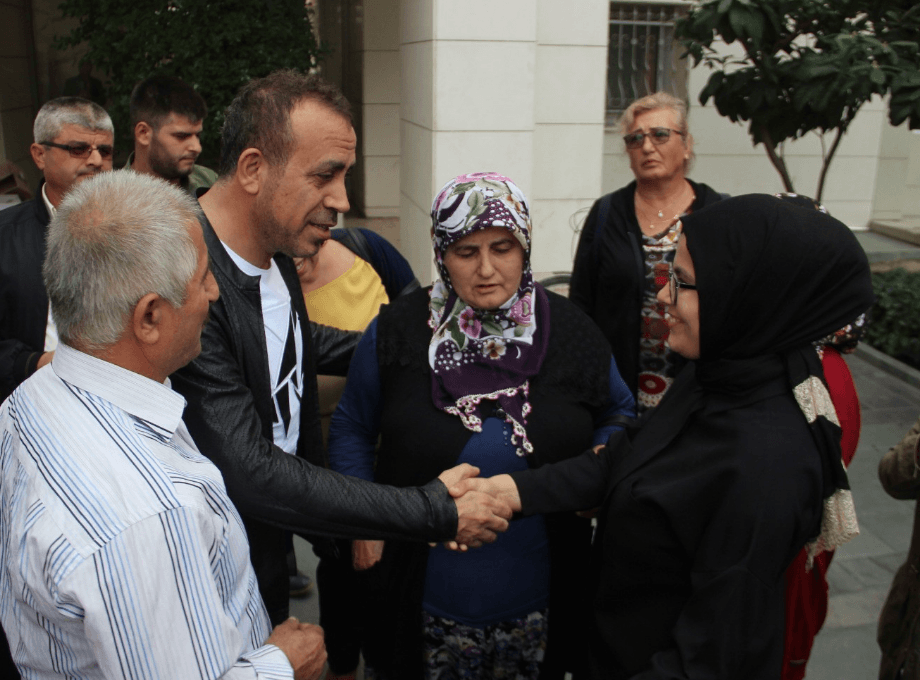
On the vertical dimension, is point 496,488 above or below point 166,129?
below

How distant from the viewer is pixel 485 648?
2311 mm

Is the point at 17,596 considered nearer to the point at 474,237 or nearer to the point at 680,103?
the point at 474,237

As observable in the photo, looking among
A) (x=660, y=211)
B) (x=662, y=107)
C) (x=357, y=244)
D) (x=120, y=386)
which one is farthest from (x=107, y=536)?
(x=662, y=107)

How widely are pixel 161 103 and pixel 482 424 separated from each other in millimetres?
3107

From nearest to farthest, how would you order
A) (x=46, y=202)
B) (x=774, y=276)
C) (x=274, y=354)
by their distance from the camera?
(x=774, y=276) → (x=274, y=354) → (x=46, y=202)

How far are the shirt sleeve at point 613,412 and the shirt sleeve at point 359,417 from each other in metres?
0.70

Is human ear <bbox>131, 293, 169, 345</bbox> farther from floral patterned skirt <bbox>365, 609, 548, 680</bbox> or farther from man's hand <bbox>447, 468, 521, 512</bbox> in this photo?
floral patterned skirt <bbox>365, 609, 548, 680</bbox>

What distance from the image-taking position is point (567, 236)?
6766mm

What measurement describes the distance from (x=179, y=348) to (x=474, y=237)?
41.2 inches

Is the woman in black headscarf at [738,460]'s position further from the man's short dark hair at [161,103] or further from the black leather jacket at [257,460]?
the man's short dark hair at [161,103]

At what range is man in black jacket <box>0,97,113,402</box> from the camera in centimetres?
287

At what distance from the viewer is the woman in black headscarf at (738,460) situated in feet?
5.19

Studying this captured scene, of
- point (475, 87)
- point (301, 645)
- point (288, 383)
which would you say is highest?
point (475, 87)

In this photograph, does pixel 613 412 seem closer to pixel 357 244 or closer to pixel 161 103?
pixel 357 244
